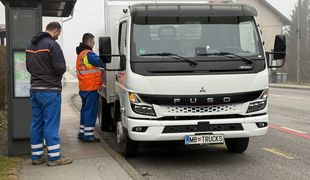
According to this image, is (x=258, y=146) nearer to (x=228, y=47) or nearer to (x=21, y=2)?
(x=228, y=47)

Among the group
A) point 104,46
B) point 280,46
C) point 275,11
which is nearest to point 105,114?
point 104,46

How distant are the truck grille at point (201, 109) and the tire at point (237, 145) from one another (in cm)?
103

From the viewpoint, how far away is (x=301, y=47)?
66.9 meters

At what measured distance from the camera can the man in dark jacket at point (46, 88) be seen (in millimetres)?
5742

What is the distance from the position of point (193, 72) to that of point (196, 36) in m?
0.63

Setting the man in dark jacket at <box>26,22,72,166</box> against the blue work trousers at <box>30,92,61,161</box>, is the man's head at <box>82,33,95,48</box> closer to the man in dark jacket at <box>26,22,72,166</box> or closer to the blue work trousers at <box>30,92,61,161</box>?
the man in dark jacket at <box>26,22,72,166</box>

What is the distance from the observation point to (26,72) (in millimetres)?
6410

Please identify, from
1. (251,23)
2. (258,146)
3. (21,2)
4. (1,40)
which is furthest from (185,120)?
(1,40)

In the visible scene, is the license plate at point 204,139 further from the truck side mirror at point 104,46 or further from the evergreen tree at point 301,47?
the evergreen tree at point 301,47

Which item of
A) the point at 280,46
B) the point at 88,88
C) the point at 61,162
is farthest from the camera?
the point at 88,88

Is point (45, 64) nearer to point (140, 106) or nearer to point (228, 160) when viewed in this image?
point (140, 106)

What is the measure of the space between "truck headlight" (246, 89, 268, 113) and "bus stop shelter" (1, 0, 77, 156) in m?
3.27

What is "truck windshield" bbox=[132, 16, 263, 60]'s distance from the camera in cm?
589

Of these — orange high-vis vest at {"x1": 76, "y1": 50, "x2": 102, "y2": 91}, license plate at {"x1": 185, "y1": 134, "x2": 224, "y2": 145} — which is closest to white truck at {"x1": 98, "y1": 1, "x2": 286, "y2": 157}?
license plate at {"x1": 185, "y1": 134, "x2": 224, "y2": 145}
